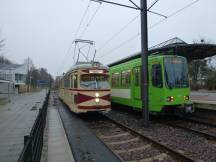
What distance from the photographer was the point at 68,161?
775cm

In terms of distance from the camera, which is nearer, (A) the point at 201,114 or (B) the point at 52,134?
(B) the point at 52,134

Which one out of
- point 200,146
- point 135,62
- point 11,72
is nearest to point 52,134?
point 200,146

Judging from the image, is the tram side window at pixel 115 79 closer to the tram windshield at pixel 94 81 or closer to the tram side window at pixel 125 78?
the tram side window at pixel 125 78

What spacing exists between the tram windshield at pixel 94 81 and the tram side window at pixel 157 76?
9.83 feet

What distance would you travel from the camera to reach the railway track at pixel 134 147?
8539 mm

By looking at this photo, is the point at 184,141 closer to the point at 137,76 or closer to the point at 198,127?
the point at 198,127

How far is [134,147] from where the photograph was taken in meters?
10.1

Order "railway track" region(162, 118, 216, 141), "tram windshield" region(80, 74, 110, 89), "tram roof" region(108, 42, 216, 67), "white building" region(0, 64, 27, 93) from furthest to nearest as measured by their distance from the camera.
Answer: "white building" region(0, 64, 27, 93)
"tram roof" region(108, 42, 216, 67)
"tram windshield" region(80, 74, 110, 89)
"railway track" region(162, 118, 216, 141)

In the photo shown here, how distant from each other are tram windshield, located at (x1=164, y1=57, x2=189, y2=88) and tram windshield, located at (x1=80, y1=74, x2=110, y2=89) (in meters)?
3.76

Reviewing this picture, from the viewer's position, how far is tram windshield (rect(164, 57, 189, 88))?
14.9 meters

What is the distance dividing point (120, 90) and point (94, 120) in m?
3.58

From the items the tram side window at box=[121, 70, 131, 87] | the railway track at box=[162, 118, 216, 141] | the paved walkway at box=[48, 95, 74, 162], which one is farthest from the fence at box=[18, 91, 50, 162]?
the tram side window at box=[121, 70, 131, 87]

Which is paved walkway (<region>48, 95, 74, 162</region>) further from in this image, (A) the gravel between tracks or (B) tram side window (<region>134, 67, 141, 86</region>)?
(B) tram side window (<region>134, 67, 141, 86</region>)

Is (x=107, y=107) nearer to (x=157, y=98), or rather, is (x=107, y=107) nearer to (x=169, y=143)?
(x=157, y=98)
